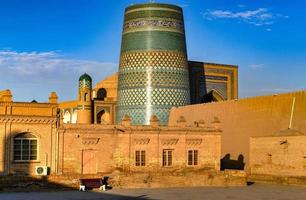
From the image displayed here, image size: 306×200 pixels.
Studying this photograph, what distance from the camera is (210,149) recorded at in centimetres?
2444

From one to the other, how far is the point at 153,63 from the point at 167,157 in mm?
9277

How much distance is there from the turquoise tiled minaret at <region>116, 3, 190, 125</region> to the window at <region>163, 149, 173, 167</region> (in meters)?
8.01

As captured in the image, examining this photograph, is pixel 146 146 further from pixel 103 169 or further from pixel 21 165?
pixel 21 165

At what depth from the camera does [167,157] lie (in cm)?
2359

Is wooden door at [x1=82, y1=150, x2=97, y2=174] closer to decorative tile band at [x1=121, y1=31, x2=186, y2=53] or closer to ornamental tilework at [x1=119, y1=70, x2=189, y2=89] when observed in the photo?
ornamental tilework at [x1=119, y1=70, x2=189, y2=89]

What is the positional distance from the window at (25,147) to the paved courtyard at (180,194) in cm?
235

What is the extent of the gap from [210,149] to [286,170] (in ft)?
11.0

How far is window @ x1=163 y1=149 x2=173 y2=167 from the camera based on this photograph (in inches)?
925

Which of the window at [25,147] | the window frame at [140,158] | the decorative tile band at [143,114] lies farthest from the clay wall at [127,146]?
the decorative tile band at [143,114]

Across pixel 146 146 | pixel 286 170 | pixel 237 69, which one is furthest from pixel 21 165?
pixel 237 69

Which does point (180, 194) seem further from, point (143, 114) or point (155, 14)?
point (155, 14)

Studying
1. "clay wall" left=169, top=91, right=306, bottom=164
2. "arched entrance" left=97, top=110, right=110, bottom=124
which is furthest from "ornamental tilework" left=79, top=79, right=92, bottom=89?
"clay wall" left=169, top=91, right=306, bottom=164

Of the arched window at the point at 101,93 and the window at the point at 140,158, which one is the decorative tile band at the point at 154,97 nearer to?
the arched window at the point at 101,93

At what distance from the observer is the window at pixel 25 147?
20.9 metres
